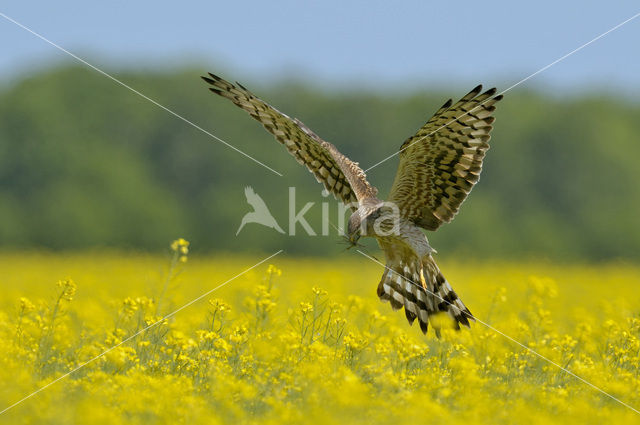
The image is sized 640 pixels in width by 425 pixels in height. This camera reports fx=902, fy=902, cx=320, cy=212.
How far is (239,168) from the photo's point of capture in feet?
140

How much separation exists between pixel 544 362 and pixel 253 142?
36984 mm

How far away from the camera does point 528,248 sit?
128ft

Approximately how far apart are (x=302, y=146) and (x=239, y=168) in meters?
34.6

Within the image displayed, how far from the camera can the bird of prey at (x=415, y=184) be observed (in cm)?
720

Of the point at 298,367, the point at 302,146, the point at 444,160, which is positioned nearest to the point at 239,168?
the point at 302,146

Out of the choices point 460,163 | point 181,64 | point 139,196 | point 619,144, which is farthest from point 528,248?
point 460,163

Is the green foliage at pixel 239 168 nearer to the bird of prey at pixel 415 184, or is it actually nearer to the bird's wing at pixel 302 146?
the bird's wing at pixel 302 146

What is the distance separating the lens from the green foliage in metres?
38.7

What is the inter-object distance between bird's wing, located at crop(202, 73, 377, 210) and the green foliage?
80.5ft

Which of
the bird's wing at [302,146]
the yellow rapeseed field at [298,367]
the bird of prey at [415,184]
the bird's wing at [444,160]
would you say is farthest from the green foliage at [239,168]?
the yellow rapeseed field at [298,367]

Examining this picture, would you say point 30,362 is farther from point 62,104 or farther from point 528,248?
point 62,104

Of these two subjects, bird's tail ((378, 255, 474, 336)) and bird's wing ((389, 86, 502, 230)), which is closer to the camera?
bird's wing ((389, 86, 502, 230))

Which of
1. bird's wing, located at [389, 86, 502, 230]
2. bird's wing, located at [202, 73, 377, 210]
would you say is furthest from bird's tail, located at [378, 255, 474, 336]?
bird's wing, located at [202, 73, 377, 210]

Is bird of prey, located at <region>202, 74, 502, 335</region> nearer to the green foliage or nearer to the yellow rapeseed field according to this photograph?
the yellow rapeseed field
